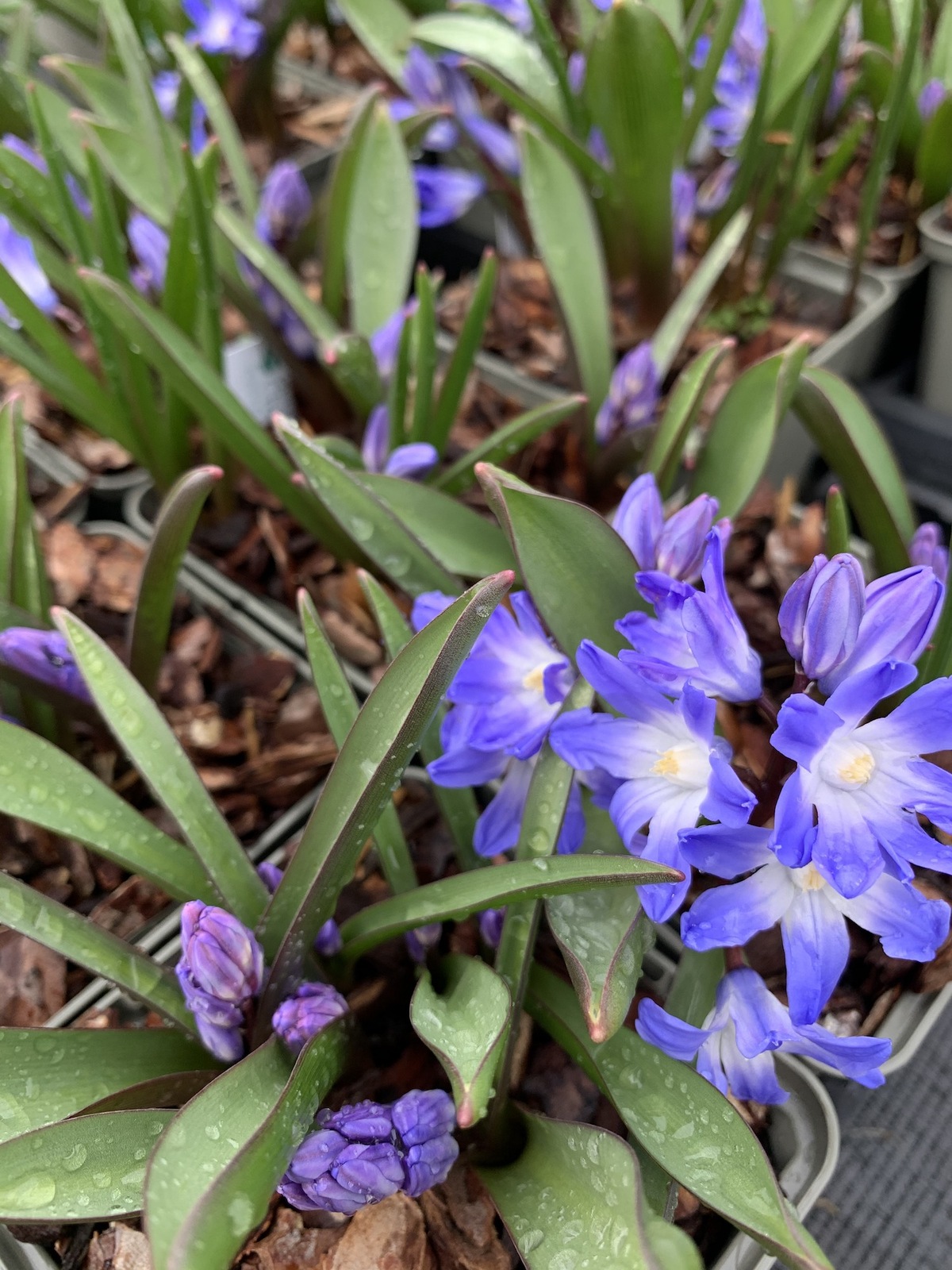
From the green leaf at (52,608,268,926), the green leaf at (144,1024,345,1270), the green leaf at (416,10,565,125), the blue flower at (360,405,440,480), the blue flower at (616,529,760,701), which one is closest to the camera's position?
the green leaf at (144,1024,345,1270)

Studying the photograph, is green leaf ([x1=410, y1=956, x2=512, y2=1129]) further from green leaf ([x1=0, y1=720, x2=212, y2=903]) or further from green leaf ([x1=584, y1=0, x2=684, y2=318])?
green leaf ([x1=584, y1=0, x2=684, y2=318])

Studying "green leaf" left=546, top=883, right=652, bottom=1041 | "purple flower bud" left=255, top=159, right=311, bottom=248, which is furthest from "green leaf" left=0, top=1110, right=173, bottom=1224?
"purple flower bud" left=255, top=159, right=311, bottom=248

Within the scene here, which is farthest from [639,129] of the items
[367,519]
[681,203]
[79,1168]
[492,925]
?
[79,1168]

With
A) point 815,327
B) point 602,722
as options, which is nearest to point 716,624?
point 602,722

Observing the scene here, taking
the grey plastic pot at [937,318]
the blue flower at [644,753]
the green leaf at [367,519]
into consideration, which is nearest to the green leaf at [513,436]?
the green leaf at [367,519]

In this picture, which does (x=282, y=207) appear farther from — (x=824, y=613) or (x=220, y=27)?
(x=824, y=613)

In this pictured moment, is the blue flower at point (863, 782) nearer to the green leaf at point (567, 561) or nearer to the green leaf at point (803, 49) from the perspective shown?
the green leaf at point (567, 561)
